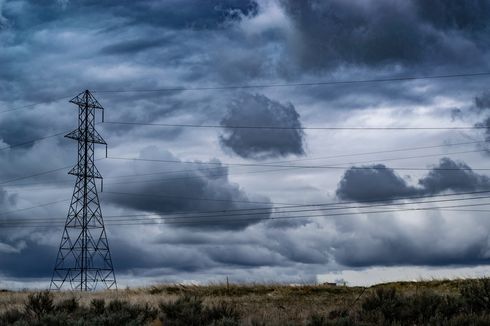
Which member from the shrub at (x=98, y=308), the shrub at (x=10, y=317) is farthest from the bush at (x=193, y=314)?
the shrub at (x=10, y=317)

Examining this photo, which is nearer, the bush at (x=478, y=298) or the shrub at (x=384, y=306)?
the shrub at (x=384, y=306)

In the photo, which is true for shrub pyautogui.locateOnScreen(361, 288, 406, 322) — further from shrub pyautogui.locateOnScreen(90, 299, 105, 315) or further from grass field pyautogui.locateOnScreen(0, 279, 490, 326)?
shrub pyautogui.locateOnScreen(90, 299, 105, 315)

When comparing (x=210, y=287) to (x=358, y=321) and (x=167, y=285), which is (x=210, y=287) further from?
(x=358, y=321)

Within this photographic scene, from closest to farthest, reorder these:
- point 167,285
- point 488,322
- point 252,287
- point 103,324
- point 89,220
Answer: point 488,322, point 103,324, point 252,287, point 167,285, point 89,220

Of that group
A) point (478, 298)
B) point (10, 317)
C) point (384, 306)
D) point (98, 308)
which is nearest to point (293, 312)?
point (384, 306)

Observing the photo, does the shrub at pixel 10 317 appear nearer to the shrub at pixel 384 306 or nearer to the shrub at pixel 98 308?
the shrub at pixel 98 308

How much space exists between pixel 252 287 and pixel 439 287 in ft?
30.5

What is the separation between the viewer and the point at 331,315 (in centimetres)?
1969

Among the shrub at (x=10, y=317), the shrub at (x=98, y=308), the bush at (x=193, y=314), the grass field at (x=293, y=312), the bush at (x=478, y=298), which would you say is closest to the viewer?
the grass field at (x=293, y=312)

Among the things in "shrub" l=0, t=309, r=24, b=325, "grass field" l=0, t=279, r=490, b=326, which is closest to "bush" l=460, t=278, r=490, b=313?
"grass field" l=0, t=279, r=490, b=326

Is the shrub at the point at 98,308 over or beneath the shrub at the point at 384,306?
over

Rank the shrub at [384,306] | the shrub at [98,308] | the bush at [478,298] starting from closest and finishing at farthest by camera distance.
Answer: the shrub at [384,306] < the bush at [478,298] < the shrub at [98,308]

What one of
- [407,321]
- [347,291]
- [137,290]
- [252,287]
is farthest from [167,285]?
[407,321]

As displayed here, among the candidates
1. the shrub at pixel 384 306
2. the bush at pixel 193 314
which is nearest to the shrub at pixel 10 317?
the bush at pixel 193 314
